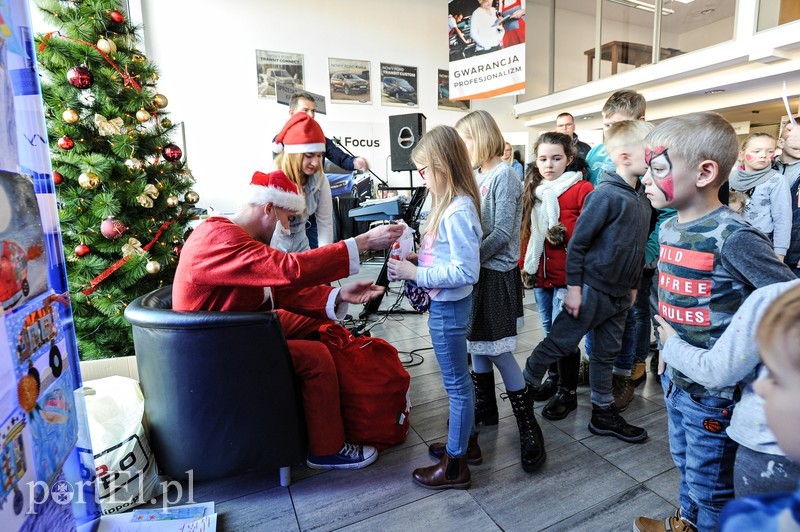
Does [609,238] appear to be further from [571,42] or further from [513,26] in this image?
[571,42]

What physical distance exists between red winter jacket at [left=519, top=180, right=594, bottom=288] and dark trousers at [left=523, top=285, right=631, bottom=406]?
0.99 feet

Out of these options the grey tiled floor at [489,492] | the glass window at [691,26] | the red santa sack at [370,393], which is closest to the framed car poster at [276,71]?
the glass window at [691,26]

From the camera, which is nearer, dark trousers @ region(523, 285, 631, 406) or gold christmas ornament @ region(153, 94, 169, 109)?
dark trousers @ region(523, 285, 631, 406)

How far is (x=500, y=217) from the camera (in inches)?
68.6

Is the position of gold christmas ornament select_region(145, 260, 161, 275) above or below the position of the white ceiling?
below

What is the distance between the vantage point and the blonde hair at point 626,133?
5.81 ft

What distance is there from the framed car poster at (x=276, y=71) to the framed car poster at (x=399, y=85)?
1476 millimetres

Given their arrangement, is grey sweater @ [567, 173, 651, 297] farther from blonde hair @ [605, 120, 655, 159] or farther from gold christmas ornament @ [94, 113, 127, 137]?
gold christmas ornament @ [94, 113, 127, 137]

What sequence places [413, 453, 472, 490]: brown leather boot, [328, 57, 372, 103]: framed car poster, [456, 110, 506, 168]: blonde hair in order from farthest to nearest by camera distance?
[328, 57, 372, 103]: framed car poster < [456, 110, 506, 168]: blonde hair < [413, 453, 472, 490]: brown leather boot

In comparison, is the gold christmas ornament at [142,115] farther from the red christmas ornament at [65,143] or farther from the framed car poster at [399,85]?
the framed car poster at [399,85]

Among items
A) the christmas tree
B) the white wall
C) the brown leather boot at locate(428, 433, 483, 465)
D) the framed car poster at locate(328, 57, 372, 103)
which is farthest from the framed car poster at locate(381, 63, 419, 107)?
the brown leather boot at locate(428, 433, 483, 465)

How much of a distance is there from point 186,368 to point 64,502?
47cm

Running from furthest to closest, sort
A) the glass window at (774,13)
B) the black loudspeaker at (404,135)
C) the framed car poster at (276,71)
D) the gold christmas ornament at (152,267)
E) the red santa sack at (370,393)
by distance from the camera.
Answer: the framed car poster at (276,71) < the glass window at (774,13) < the black loudspeaker at (404,135) < the gold christmas ornament at (152,267) < the red santa sack at (370,393)

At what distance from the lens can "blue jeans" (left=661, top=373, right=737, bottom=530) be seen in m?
1.08
